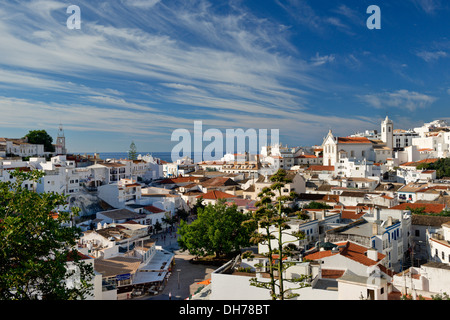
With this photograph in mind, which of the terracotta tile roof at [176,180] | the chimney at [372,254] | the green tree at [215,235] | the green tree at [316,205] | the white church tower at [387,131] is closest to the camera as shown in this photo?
the chimney at [372,254]

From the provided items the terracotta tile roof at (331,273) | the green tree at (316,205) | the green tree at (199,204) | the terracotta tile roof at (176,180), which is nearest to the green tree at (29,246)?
the terracotta tile roof at (331,273)

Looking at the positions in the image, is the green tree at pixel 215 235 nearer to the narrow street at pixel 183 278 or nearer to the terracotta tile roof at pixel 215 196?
the narrow street at pixel 183 278

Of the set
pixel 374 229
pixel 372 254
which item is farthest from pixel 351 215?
pixel 372 254

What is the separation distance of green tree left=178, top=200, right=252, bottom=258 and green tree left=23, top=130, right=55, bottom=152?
138 ft

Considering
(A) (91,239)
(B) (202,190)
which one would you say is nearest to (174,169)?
(B) (202,190)

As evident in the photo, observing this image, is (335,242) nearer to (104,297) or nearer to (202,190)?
(104,297)

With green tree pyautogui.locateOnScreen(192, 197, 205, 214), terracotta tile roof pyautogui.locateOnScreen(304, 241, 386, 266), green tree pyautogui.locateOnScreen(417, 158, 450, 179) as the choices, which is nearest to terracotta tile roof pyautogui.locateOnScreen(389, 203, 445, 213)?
terracotta tile roof pyautogui.locateOnScreen(304, 241, 386, 266)

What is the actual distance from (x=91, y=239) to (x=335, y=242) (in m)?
17.1

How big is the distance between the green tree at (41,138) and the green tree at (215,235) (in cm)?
4210

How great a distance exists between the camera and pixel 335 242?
21.0m

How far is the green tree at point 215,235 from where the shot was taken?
1059 inches

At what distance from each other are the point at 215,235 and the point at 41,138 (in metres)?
45.9

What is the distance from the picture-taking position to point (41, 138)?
5994cm

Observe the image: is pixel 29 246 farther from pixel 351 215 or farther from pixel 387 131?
pixel 387 131
